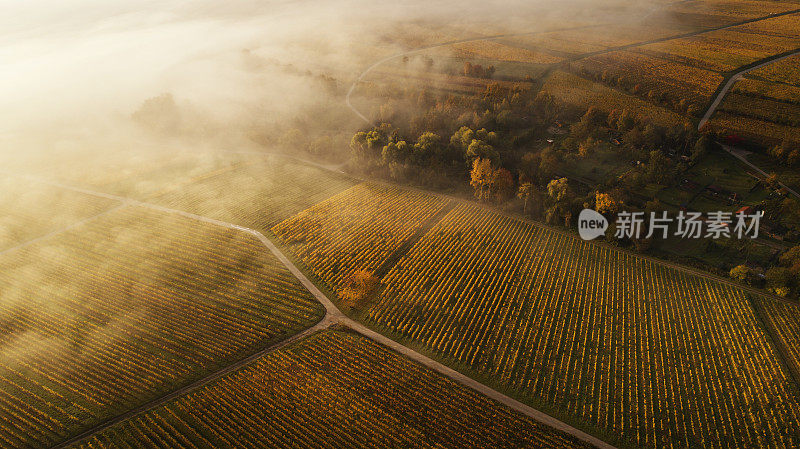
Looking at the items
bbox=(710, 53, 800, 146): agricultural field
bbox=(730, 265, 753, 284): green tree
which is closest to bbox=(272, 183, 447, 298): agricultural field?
bbox=(730, 265, 753, 284): green tree

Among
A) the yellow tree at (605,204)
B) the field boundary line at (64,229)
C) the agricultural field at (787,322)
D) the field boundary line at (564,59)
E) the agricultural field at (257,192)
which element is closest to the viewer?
the agricultural field at (787,322)

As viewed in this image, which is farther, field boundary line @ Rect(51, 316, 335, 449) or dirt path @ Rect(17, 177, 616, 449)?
field boundary line @ Rect(51, 316, 335, 449)

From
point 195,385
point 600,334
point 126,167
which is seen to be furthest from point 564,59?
point 195,385

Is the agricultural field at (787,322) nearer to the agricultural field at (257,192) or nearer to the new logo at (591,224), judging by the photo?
the new logo at (591,224)

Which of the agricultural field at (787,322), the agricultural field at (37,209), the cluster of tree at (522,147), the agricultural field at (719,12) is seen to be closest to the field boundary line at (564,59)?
the agricultural field at (719,12)

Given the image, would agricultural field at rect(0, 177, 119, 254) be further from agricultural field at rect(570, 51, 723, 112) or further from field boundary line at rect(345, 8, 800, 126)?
agricultural field at rect(570, 51, 723, 112)

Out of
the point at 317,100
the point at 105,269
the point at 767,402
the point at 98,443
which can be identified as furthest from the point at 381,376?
the point at 317,100
